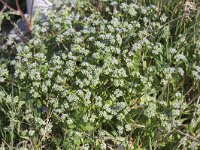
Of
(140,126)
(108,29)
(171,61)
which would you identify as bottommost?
(140,126)

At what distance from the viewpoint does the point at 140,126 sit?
263 centimetres

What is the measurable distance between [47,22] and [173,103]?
1185 millimetres

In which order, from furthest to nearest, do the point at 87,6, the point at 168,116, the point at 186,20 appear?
the point at 87,6 → the point at 186,20 → the point at 168,116

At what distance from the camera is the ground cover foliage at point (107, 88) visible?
8.57 ft

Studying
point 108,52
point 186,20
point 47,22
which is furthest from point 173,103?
point 47,22

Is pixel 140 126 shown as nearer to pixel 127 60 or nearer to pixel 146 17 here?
pixel 127 60

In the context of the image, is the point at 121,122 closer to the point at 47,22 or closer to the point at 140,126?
the point at 140,126

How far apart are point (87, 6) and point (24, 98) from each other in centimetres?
102

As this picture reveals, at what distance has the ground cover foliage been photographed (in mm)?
2613

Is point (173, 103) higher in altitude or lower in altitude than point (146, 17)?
lower

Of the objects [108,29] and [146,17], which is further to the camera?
[146,17]

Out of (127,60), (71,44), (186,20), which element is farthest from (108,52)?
(186,20)

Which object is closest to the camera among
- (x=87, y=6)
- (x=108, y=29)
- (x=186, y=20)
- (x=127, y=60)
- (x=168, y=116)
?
(x=168, y=116)

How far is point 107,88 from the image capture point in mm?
2787
